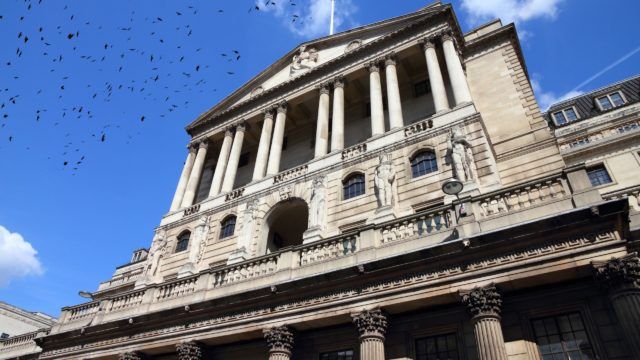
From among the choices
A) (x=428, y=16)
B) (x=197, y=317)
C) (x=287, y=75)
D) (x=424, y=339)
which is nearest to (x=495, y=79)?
(x=428, y=16)

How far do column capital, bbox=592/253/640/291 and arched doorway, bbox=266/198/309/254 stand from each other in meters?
14.9

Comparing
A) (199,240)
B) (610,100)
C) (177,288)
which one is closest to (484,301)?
(177,288)

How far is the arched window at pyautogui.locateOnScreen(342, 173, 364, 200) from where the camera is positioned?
22391 mm

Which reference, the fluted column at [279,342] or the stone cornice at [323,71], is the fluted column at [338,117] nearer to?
the stone cornice at [323,71]

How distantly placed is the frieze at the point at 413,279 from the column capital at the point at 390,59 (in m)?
17.5

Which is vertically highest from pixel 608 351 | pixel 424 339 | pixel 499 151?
pixel 499 151

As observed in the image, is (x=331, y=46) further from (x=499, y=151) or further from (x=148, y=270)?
(x=148, y=270)

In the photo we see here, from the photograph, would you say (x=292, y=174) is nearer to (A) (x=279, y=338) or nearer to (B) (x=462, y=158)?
(B) (x=462, y=158)

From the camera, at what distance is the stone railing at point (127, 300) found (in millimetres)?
22064

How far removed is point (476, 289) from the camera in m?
13.3

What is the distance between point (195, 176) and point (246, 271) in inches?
586

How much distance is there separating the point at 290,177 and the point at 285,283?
9.77 meters

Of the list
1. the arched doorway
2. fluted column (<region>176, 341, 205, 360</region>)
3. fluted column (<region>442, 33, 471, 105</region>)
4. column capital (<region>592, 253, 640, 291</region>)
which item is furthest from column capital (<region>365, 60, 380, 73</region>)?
fluted column (<region>176, 341, 205, 360</region>)

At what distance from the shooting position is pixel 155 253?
1064 inches
